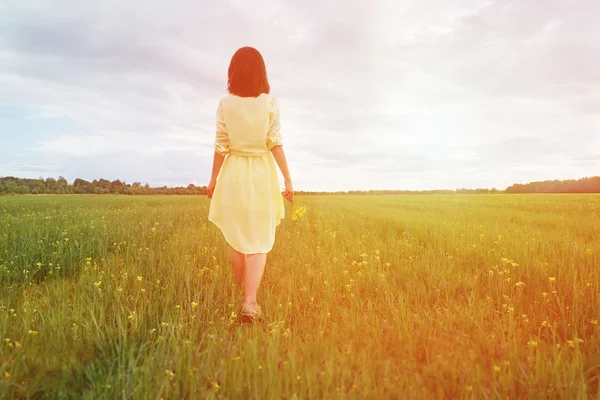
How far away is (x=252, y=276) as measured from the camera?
14.5 feet

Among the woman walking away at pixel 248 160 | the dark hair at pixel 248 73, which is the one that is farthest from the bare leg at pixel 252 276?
the dark hair at pixel 248 73

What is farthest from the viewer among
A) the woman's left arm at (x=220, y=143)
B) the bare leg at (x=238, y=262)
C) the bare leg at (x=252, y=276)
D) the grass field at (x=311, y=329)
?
the bare leg at (x=238, y=262)

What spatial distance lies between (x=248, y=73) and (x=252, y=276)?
88.5 inches

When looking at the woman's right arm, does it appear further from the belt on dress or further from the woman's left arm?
the woman's left arm

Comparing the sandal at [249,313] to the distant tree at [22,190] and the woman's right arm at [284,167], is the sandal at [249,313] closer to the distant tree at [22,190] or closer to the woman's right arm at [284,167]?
the woman's right arm at [284,167]

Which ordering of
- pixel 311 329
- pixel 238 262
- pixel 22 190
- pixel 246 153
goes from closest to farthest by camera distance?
pixel 311 329 → pixel 246 153 → pixel 238 262 → pixel 22 190

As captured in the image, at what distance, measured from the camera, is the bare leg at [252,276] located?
4328mm

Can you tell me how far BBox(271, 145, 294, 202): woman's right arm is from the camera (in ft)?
15.1

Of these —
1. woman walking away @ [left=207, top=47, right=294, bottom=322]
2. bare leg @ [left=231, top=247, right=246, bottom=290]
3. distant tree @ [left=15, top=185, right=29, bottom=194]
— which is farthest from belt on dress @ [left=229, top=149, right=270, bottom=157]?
distant tree @ [left=15, top=185, right=29, bottom=194]

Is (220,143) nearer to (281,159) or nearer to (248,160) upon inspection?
(248,160)

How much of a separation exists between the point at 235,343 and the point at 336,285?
2137 millimetres

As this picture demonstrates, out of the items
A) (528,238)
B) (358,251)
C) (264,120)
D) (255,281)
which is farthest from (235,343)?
(528,238)

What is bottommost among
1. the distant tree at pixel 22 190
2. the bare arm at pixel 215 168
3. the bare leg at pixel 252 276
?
the bare leg at pixel 252 276

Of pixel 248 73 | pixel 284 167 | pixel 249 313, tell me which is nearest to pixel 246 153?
pixel 284 167
